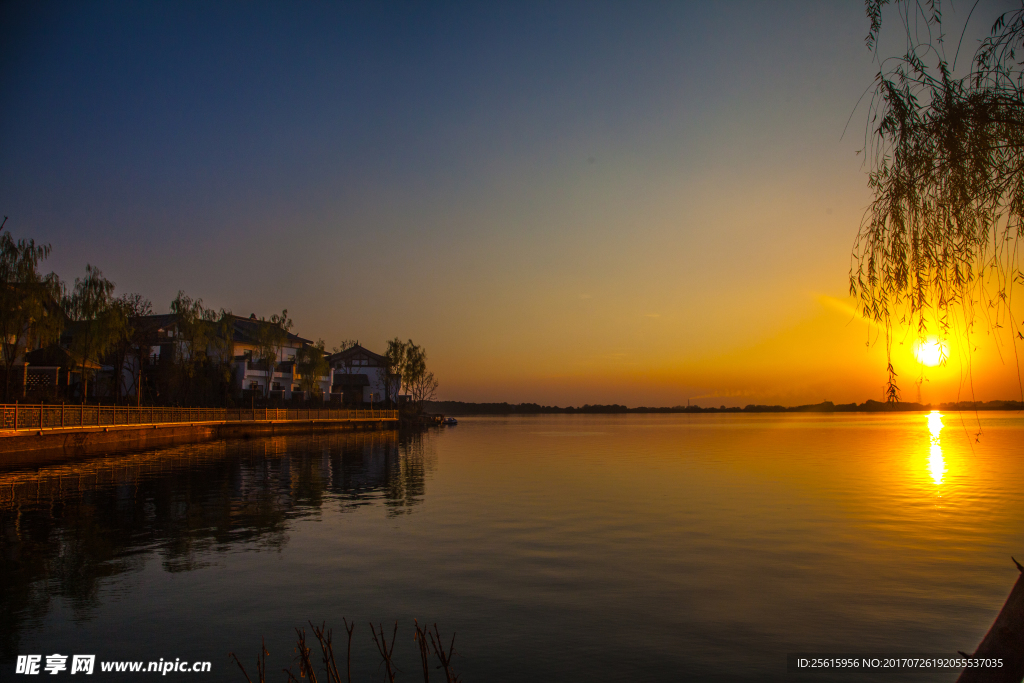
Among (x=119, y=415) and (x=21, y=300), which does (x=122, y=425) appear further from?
(x=21, y=300)

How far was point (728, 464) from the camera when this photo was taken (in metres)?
34.5

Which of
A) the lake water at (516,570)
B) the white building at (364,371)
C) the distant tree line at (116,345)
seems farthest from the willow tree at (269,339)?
the lake water at (516,570)

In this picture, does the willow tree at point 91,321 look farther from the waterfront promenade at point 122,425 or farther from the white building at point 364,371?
the white building at point 364,371

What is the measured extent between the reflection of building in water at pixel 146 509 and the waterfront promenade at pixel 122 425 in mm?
1671

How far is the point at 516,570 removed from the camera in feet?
40.2

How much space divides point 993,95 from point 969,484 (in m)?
25.8

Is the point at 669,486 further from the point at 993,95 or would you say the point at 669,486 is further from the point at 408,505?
the point at 993,95

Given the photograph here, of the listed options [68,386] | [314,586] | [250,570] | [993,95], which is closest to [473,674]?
[314,586]

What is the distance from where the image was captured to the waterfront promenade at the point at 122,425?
26594 millimetres

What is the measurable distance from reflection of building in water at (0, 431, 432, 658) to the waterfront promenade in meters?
1.67

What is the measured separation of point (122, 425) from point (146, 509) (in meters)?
21.1

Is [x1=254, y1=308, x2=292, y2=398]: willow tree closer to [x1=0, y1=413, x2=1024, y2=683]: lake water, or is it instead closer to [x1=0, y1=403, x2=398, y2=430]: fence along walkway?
[x1=0, y1=403, x2=398, y2=430]: fence along walkway

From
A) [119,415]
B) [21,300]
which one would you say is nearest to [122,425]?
[119,415]

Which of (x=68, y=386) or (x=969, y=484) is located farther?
(x=68, y=386)
